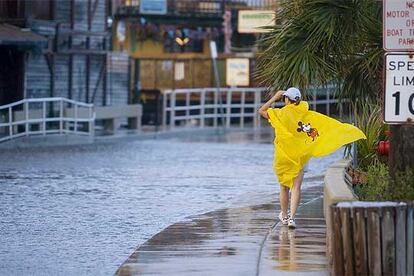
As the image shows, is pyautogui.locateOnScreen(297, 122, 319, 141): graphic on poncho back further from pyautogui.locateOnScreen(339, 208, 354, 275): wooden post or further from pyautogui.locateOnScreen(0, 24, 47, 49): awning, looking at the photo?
pyautogui.locateOnScreen(0, 24, 47, 49): awning

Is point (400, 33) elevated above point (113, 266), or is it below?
above

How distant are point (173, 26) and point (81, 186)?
→ 3122cm

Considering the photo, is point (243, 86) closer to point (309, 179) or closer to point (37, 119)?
point (37, 119)

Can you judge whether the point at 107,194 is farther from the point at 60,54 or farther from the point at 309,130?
the point at 60,54

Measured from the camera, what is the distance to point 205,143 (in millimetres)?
34156

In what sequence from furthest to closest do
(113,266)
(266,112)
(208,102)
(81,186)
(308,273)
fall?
(208,102) < (81,186) < (266,112) < (113,266) < (308,273)

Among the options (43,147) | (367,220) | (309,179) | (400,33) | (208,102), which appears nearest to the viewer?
(367,220)

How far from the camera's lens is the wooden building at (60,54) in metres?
36.4

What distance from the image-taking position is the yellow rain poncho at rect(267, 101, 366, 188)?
46.9 feet

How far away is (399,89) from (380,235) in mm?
1381

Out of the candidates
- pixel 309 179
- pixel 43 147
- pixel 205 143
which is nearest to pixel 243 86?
pixel 205 143

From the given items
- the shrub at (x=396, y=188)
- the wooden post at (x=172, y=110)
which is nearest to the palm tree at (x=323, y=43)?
the shrub at (x=396, y=188)

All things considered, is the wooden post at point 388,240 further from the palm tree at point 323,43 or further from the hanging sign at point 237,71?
the hanging sign at point 237,71

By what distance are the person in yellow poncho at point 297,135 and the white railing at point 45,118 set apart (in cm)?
1754
